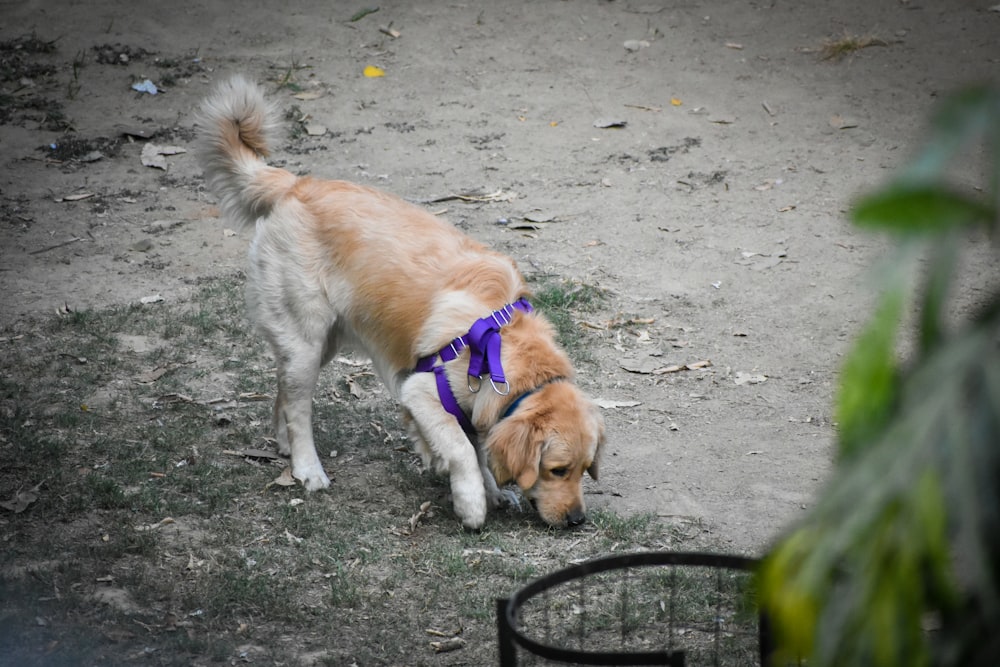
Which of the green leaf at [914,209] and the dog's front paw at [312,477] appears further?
the dog's front paw at [312,477]

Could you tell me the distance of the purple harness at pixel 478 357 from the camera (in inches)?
194

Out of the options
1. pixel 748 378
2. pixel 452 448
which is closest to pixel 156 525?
pixel 452 448

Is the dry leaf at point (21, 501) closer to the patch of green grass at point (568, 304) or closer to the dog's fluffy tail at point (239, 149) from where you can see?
the dog's fluffy tail at point (239, 149)

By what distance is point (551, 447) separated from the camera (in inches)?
190

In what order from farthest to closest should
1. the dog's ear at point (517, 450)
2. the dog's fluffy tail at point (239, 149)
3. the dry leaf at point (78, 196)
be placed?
1. the dry leaf at point (78, 196)
2. the dog's fluffy tail at point (239, 149)
3. the dog's ear at point (517, 450)

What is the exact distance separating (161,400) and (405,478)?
172 centimetres

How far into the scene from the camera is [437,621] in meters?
4.36

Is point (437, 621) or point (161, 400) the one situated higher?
point (437, 621)

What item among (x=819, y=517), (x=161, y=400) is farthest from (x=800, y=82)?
(x=819, y=517)

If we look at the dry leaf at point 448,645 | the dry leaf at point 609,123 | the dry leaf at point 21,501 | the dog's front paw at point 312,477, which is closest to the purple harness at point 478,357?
the dog's front paw at point 312,477

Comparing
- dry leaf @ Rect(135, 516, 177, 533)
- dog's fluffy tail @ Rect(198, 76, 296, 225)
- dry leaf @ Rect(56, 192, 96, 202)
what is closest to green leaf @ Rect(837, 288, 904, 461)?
dry leaf @ Rect(135, 516, 177, 533)

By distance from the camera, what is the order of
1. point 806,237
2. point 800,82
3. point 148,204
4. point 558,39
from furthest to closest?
1. point 558,39
2. point 800,82
3. point 148,204
4. point 806,237

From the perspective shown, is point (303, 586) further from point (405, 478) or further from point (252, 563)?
point (405, 478)

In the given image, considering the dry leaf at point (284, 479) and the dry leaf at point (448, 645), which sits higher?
the dry leaf at point (448, 645)
